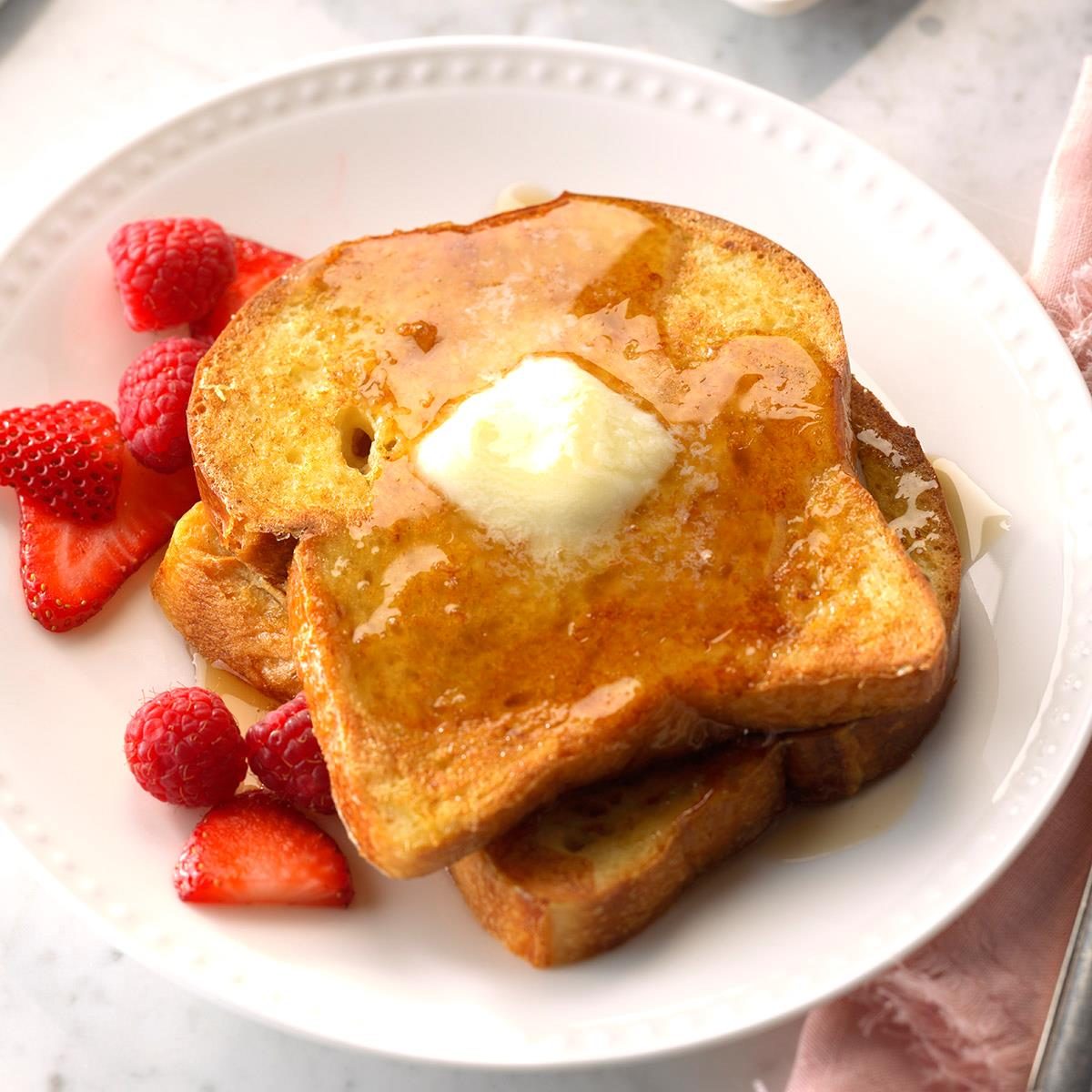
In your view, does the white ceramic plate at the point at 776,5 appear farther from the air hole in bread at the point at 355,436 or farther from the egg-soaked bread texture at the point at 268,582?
the air hole in bread at the point at 355,436

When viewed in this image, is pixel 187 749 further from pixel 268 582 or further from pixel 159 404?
pixel 159 404

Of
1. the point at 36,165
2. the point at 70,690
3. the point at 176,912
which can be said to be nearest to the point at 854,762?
the point at 176,912

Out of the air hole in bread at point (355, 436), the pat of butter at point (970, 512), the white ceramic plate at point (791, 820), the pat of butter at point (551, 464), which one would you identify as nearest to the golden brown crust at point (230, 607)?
the white ceramic plate at point (791, 820)

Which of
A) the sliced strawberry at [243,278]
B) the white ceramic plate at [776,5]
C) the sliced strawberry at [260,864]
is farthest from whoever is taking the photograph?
the white ceramic plate at [776,5]

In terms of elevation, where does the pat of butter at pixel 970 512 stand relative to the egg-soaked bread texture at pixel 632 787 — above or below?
below

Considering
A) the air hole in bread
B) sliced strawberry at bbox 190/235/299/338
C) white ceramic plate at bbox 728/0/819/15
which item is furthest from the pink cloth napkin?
white ceramic plate at bbox 728/0/819/15

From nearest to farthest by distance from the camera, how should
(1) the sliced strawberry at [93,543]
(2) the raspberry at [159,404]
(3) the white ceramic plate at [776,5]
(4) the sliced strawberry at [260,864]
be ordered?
1. (4) the sliced strawberry at [260,864]
2. (1) the sliced strawberry at [93,543]
3. (2) the raspberry at [159,404]
4. (3) the white ceramic plate at [776,5]

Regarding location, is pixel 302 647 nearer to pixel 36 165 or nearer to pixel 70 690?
Result: pixel 70 690
